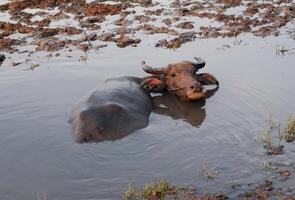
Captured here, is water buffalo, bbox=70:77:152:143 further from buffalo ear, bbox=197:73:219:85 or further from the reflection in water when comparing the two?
buffalo ear, bbox=197:73:219:85

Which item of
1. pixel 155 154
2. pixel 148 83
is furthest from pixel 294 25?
pixel 155 154

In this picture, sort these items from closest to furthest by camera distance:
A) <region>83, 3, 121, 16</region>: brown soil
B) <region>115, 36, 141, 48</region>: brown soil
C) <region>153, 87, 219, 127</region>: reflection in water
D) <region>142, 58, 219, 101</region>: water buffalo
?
<region>153, 87, 219, 127</region>: reflection in water, <region>142, 58, 219, 101</region>: water buffalo, <region>115, 36, 141, 48</region>: brown soil, <region>83, 3, 121, 16</region>: brown soil

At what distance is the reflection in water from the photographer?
26.0ft

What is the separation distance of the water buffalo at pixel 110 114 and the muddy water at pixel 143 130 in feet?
0.46

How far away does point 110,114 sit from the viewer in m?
7.01

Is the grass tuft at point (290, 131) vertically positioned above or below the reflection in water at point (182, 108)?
above

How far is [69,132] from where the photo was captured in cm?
720

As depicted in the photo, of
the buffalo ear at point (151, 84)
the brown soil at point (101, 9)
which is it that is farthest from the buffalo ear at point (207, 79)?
the brown soil at point (101, 9)

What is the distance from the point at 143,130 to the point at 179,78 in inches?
75.6

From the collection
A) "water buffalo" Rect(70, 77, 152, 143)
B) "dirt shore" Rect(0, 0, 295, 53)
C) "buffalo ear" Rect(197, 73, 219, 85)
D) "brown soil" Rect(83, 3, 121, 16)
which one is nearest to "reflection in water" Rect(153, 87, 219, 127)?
"buffalo ear" Rect(197, 73, 219, 85)

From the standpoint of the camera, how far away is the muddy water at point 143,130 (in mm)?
5922

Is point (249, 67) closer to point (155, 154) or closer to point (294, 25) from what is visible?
point (294, 25)

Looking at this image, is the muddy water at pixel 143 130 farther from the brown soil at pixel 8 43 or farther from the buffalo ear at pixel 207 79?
the brown soil at pixel 8 43

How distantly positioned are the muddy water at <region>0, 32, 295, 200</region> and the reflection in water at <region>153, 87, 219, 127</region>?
0.03 meters
